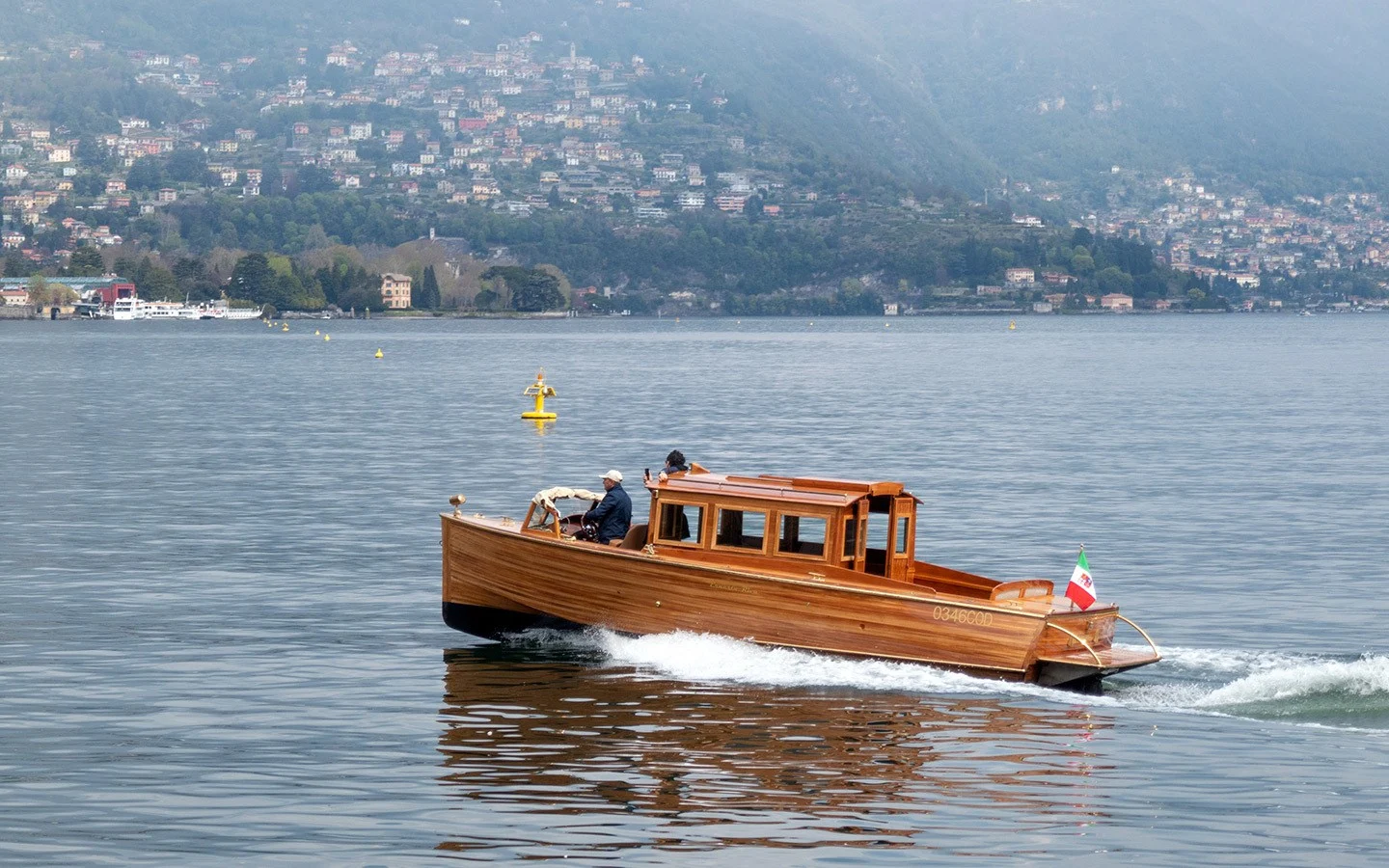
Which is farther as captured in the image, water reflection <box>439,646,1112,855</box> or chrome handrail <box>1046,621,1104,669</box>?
chrome handrail <box>1046,621,1104,669</box>

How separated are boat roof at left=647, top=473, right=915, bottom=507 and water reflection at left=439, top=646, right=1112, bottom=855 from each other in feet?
8.33

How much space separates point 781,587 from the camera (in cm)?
2561

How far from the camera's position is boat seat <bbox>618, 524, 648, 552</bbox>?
2753cm

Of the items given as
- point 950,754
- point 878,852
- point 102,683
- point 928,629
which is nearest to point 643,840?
point 878,852

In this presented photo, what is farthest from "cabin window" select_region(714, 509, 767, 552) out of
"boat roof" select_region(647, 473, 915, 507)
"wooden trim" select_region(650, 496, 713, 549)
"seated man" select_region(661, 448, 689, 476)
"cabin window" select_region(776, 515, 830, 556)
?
"seated man" select_region(661, 448, 689, 476)

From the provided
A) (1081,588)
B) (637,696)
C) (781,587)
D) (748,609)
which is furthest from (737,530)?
(1081,588)

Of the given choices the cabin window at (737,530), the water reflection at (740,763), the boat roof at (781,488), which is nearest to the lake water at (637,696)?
the water reflection at (740,763)

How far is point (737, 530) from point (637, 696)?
117 inches

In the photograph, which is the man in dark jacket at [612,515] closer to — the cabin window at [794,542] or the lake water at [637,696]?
the lake water at [637,696]

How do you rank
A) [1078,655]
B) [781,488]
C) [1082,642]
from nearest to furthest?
1. [1082,642]
2. [1078,655]
3. [781,488]

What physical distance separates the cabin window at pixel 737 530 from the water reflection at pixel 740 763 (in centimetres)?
214

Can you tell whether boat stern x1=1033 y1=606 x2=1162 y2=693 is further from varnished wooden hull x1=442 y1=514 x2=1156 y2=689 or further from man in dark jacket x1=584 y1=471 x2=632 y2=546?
man in dark jacket x1=584 y1=471 x2=632 y2=546

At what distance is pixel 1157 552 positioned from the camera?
39250 millimetres

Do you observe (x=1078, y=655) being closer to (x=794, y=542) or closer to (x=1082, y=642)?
(x=1082, y=642)
